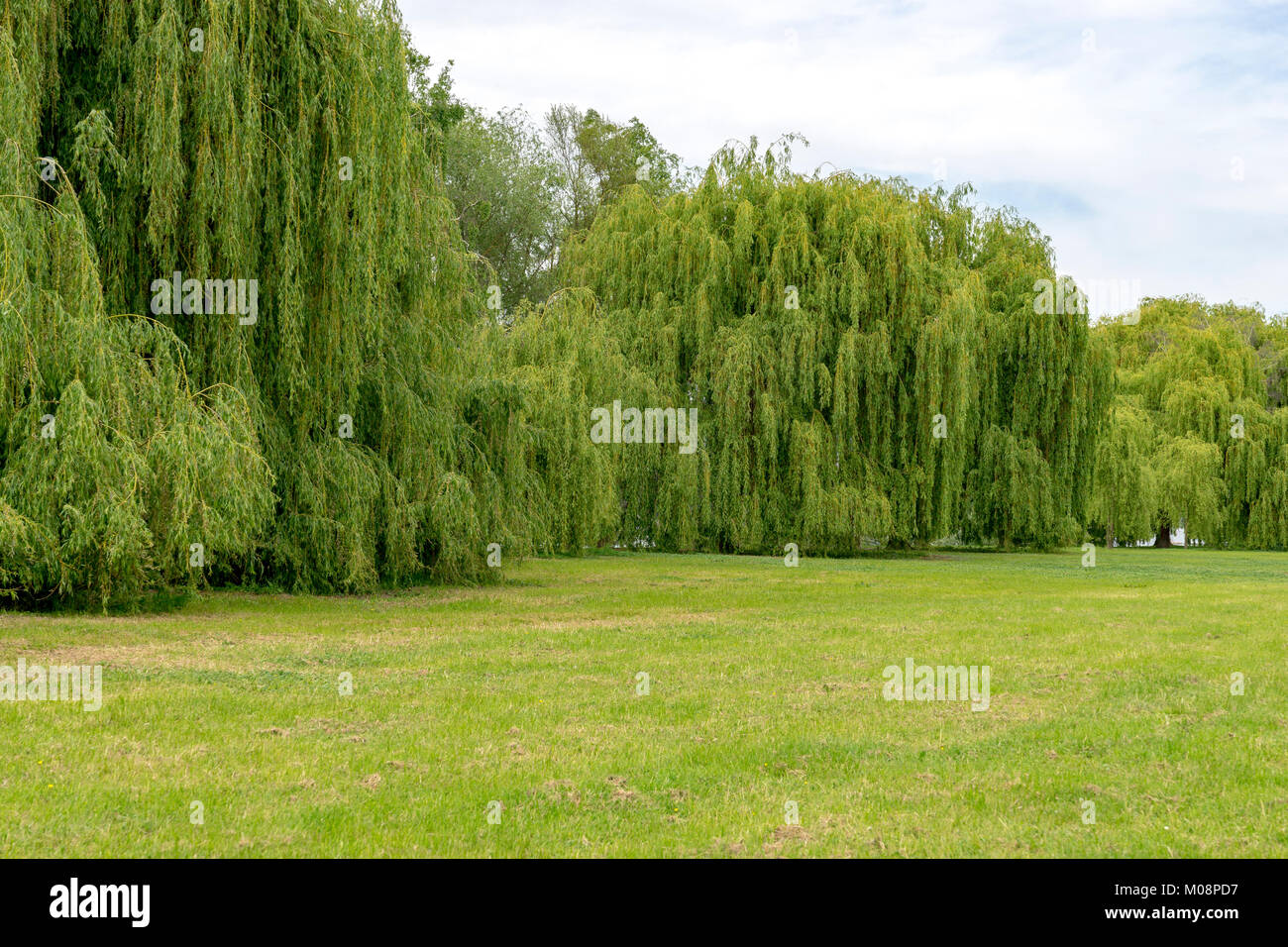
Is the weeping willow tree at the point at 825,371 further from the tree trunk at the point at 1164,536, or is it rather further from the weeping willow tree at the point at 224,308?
the tree trunk at the point at 1164,536

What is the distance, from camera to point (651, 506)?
24.2 m

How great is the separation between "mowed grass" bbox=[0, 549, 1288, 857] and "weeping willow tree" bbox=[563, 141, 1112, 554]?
11.5 metres

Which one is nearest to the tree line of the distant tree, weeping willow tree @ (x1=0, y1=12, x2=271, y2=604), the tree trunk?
weeping willow tree @ (x1=0, y1=12, x2=271, y2=604)

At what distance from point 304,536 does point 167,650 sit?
3.94m

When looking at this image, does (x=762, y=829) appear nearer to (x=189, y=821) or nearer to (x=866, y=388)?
(x=189, y=821)

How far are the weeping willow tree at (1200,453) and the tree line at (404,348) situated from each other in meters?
1.56

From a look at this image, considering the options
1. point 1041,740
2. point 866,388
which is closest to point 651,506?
point 866,388

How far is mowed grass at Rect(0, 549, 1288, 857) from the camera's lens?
4.54 m

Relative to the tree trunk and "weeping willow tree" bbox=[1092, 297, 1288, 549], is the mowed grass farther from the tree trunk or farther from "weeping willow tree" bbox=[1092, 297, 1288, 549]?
the tree trunk

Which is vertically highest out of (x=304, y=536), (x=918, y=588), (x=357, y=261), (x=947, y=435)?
(x=357, y=261)

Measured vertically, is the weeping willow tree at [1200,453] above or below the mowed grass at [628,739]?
above

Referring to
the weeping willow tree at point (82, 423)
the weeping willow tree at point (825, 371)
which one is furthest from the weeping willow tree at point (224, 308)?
the weeping willow tree at point (825, 371)

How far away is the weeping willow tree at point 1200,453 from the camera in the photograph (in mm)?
33719
